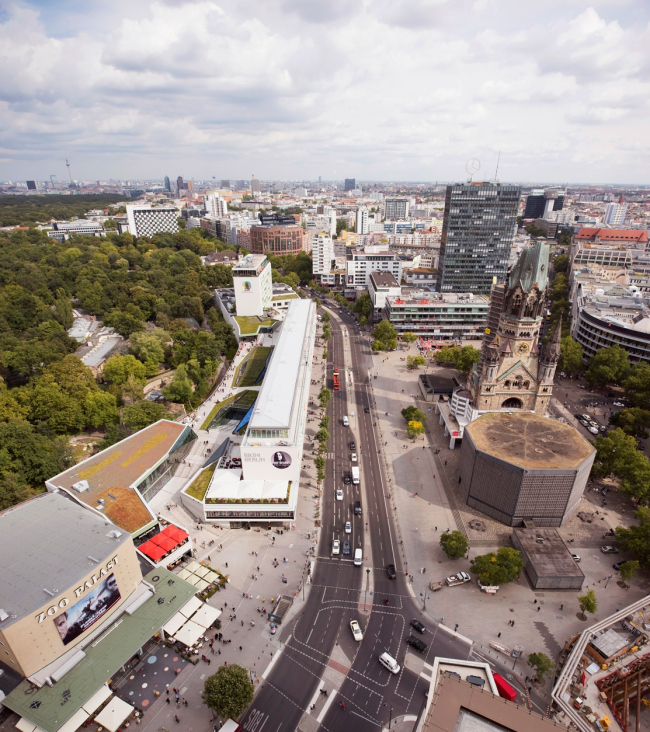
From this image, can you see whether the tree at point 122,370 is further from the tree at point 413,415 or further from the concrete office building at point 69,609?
the tree at point 413,415

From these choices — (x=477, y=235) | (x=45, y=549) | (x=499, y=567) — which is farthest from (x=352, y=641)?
(x=477, y=235)

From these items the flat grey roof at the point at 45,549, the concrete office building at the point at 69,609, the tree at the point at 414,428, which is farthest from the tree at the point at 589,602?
the flat grey roof at the point at 45,549

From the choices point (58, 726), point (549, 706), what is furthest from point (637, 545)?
point (58, 726)

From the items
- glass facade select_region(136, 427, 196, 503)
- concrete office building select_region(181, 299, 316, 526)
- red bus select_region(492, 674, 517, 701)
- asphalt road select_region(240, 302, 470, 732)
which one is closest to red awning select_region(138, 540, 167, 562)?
concrete office building select_region(181, 299, 316, 526)

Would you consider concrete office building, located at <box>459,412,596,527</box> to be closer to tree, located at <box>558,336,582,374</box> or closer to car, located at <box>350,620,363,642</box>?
car, located at <box>350,620,363,642</box>

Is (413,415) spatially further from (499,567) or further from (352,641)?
(352,641)
